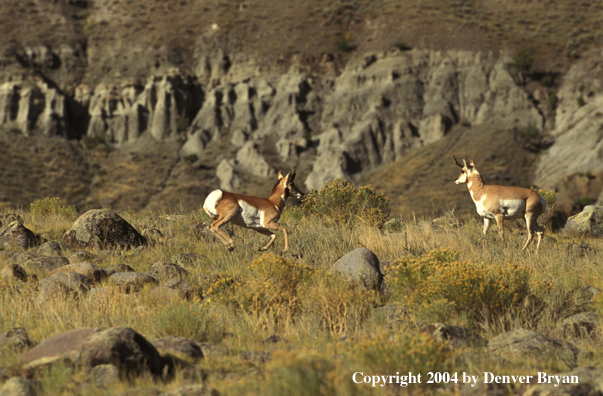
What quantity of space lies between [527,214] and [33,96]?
242 feet

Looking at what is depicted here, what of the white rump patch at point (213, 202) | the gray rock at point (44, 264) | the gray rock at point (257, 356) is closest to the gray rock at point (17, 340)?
the gray rock at point (257, 356)

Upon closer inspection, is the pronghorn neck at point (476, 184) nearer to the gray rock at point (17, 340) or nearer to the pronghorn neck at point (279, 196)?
the pronghorn neck at point (279, 196)

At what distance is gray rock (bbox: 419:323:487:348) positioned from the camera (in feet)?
19.9

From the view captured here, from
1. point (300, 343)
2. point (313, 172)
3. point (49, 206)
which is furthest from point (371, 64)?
point (300, 343)

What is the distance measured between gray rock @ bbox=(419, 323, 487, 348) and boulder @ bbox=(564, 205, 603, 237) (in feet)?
31.7

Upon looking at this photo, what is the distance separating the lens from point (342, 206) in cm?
1477

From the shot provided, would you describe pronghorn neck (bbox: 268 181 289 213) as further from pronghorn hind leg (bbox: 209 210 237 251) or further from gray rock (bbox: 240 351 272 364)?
gray rock (bbox: 240 351 272 364)

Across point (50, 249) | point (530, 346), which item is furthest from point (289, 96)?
point (530, 346)

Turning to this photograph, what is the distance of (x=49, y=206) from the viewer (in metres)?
15.3

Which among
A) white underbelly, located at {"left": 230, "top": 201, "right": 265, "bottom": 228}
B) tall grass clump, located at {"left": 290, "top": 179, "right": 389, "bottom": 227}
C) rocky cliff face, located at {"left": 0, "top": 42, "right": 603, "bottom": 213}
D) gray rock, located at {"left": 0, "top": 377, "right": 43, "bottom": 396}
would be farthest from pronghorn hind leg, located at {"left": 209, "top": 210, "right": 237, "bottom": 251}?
rocky cliff face, located at {"left": 0, "top": 42, "right": 603, "bottom": 213}

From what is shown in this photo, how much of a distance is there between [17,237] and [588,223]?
14.0 m

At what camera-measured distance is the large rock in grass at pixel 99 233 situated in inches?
445

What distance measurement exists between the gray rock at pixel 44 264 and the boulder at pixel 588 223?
12.6 metres

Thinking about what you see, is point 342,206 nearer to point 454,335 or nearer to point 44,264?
point 44,264
